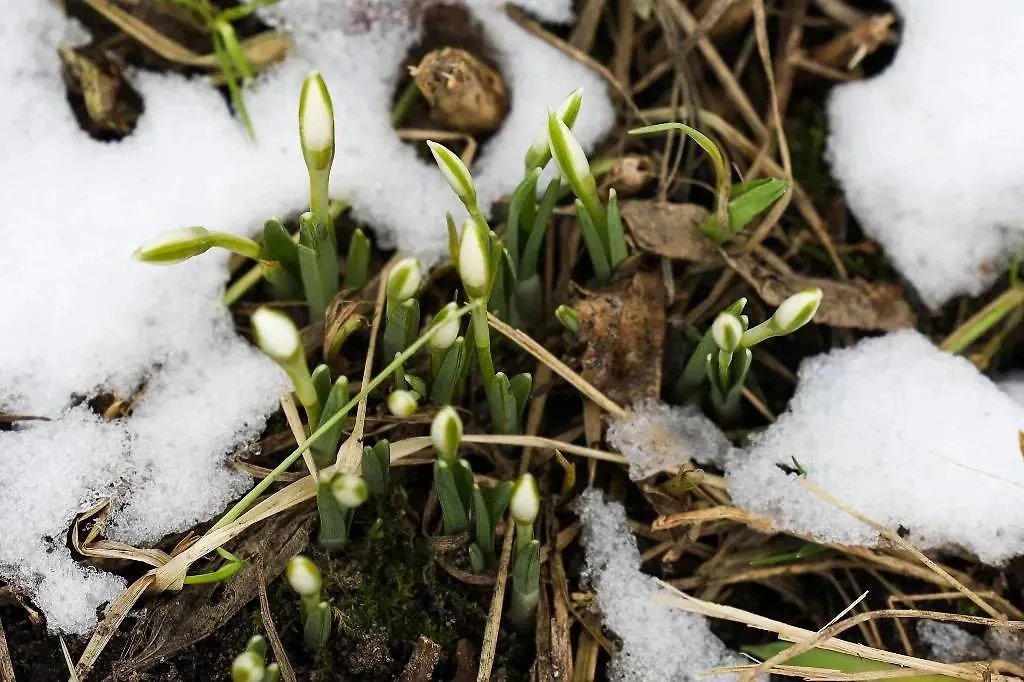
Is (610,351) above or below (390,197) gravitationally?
below

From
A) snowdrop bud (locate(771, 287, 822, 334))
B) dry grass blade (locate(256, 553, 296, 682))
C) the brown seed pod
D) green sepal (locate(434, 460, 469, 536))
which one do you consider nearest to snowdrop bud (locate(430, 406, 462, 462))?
green sepal (locate(434, 460, 469, 536))

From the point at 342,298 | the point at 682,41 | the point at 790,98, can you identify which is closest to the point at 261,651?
the point at 342,298

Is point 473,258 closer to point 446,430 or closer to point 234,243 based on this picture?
point 446,430

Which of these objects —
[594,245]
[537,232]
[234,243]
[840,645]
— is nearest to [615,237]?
[594,245]

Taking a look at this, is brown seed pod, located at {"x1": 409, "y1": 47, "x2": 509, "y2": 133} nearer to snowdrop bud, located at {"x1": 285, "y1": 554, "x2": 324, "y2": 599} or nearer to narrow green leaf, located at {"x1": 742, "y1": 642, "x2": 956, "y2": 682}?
snowdrop bud, located at {"x1": 285, "y1": 554, "x2": 324, "y2": 599}

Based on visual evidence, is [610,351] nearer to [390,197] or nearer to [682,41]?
[390,197]
